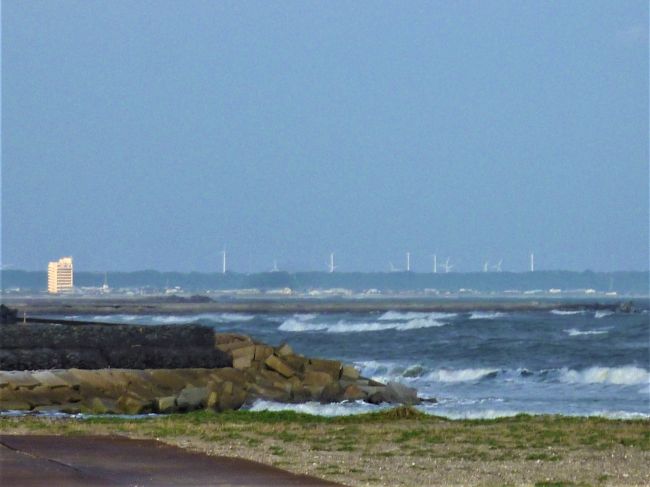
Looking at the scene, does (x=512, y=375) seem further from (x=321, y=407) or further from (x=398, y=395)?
(x=321, y=407)

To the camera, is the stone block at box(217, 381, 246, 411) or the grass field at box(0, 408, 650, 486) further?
the stone block at box(217, 381, 246, 411)

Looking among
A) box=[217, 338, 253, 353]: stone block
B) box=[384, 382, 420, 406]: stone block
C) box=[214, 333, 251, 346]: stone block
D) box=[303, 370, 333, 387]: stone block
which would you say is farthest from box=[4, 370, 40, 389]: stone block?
box=[214, 333, 251, 346]: stone block

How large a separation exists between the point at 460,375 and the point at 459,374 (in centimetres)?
25

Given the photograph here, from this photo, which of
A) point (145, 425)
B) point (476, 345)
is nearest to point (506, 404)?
point (145, 425)

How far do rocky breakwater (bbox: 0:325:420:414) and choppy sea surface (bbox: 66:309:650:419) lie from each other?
44.8 inches

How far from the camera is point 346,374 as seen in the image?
108 feet

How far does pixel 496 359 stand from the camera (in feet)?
166

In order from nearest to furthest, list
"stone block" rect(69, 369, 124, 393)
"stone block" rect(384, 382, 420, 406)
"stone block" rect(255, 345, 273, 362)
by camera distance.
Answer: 1. "stone block" rect(69, 369, 124, 393)
2. "stone block" rect(384, 382, 420, 406)
3. "stone block" rect(255, 345, 273, 362)

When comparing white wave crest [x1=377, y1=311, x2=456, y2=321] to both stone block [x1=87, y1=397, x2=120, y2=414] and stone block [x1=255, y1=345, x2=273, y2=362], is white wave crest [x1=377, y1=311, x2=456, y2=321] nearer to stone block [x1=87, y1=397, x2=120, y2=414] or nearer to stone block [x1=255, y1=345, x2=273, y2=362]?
stone block [x1=255, y1=345, x2=273, y2=362]

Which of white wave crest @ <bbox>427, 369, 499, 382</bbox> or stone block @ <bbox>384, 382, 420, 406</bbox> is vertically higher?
stone block @ <bbox>384, 382, 420, 406</bbox>

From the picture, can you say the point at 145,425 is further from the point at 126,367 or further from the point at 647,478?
the point at 126,367

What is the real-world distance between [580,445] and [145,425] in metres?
5.83

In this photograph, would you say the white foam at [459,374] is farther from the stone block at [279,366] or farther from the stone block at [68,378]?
the stone block at [68,378]

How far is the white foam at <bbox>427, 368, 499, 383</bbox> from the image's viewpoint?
40.2 meters
